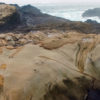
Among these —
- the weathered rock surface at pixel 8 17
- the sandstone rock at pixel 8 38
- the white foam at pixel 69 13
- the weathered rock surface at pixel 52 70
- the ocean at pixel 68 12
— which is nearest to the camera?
the weathered rock surface at pixel 52 70

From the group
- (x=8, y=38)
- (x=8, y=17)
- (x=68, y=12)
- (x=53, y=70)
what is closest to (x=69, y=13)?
(x=68, y=12)

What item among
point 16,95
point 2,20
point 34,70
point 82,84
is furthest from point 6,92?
point 2,20

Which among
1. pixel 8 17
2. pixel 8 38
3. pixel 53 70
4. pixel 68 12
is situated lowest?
pixel 68 12

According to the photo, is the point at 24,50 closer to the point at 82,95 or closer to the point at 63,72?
the point at 63,72

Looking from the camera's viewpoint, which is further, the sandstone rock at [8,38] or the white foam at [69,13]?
the white foam at [69,13]

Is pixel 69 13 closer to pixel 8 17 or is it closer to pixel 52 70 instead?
pixel 8 17

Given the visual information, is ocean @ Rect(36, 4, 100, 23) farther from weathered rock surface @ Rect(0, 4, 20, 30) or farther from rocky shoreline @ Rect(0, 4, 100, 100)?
rocky shoreline @ Rect(0, 4, 100, 100)

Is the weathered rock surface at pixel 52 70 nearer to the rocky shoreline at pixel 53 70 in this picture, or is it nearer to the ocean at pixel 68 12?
the rocky shoreline at pixel 53 70

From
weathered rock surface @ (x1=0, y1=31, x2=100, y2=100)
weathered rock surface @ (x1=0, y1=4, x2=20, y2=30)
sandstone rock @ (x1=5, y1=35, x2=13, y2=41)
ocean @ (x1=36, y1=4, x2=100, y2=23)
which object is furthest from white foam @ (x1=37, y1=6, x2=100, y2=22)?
weathered rock surface @ (x1=0, y1=31, x2=100, y2=100)

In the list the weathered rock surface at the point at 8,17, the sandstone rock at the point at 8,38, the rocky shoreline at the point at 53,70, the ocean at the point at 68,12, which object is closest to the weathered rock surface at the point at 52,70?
the rocky shoreline at the point at 53,70
